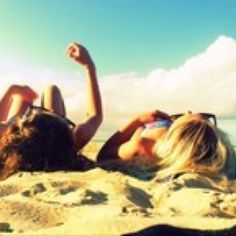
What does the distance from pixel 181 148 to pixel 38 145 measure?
112cm

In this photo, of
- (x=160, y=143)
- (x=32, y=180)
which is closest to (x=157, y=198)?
(x=32, y=180)

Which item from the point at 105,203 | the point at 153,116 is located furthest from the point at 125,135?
the point at 105,203

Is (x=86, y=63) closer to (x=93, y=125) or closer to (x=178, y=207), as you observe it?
(x=93, y=125)

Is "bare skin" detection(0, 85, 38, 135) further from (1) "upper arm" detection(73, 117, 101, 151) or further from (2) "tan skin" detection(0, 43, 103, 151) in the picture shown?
(1) "upper arm" detection(73, 117, 101, 151)

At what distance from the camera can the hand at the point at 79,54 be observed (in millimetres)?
5516

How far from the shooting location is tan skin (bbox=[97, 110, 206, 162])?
4910 millimetres

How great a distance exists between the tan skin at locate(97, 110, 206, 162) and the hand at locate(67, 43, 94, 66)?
2.38 ft

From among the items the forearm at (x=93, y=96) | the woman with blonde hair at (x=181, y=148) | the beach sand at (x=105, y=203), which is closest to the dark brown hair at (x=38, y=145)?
the beach sand at (x=105, y=203)

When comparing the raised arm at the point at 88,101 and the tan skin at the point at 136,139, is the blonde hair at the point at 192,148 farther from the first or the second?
the raised arm at the point at 88,101

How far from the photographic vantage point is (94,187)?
3.50 metres

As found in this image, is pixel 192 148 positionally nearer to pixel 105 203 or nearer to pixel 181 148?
pixel 181 148

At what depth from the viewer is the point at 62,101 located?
580 cm

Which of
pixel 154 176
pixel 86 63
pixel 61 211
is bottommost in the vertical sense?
pixel 154 176

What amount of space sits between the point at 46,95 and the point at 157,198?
2.48 metres
